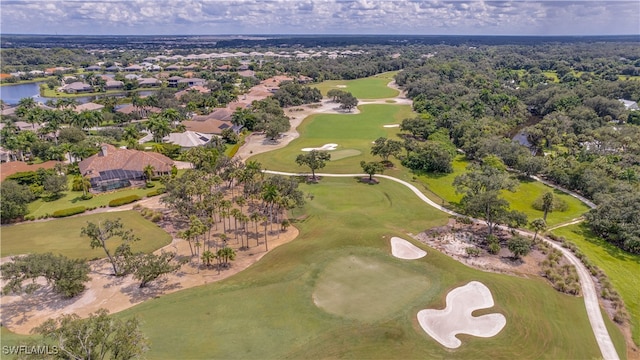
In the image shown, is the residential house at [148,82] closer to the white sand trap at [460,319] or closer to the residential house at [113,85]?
the residential house at [113,85]

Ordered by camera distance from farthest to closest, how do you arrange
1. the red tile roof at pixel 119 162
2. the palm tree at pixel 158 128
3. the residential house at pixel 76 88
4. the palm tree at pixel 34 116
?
the residential house at pixel 76 88 < the palm tree at pixel 34 116 < the palm tree at pixel 158 128 < the red tile roof at pixel 119 162

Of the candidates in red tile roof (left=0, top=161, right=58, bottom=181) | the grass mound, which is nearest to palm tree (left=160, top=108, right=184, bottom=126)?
red tile roof (left=0, top=161, right=58, bottom=181)

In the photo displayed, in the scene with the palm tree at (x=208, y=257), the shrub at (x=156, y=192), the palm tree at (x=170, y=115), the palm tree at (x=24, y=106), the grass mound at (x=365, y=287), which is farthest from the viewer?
the palm tree at (x=170, y=115)

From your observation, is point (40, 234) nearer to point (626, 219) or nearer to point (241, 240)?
point (241, 240)

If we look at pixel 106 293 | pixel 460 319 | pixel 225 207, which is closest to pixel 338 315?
pixel 460 319

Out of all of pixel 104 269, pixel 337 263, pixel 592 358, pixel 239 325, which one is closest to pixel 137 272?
pixel 104 269

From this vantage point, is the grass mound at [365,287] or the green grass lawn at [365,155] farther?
the green grass lawn at [365,155]

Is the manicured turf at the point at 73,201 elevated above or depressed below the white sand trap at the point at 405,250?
below

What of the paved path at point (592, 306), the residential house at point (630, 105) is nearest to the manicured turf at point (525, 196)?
the paved path at point (592, 306)
